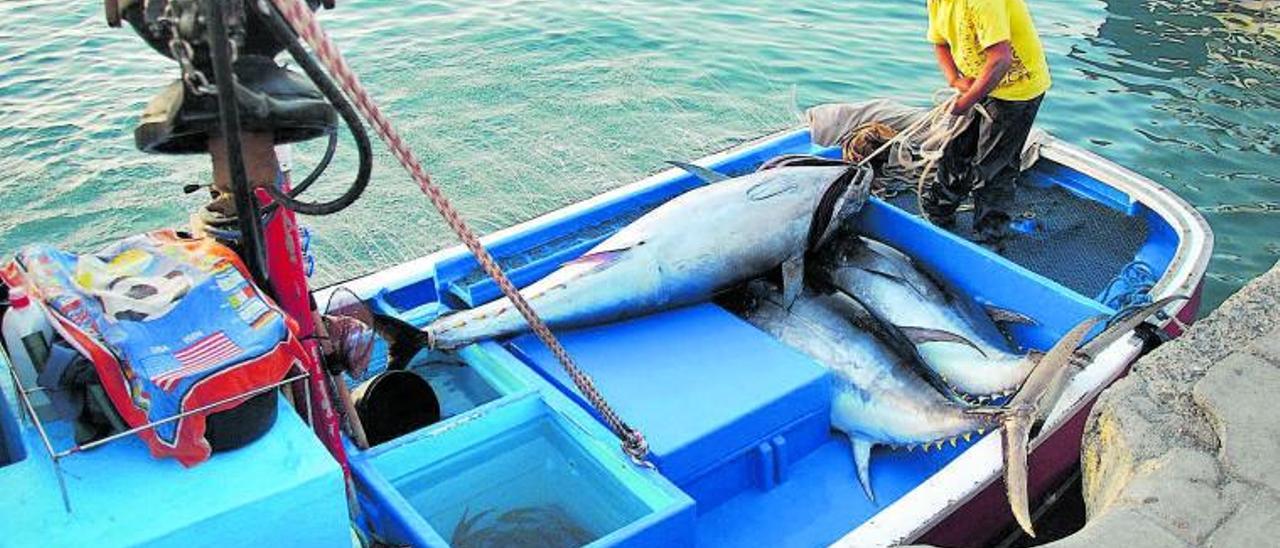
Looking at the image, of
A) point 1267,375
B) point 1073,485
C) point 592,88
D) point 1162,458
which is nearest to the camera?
point 1162,458

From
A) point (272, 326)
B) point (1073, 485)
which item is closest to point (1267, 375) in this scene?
point (1073, 485)

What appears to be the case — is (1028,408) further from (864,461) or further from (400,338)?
(400,338)

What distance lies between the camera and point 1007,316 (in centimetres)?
513

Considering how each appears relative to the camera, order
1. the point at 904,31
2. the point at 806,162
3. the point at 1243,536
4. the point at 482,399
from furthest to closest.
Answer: the point at 904,31 < the point at 806,162 < the point at 482,399 < the point at 1243,536

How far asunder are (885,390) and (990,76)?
2118 mm

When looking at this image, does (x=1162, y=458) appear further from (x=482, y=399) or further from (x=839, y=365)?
(x=482, y=399)

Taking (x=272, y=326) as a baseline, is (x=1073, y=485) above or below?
below

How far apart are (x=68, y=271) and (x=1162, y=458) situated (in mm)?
3046

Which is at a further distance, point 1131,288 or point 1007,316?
point 1131,288

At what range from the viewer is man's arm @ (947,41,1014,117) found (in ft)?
18.6

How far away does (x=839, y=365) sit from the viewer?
15.4 feet

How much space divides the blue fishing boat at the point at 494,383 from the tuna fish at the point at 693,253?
0.05 m

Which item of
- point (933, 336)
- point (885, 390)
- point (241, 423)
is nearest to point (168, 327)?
point (241, 423)

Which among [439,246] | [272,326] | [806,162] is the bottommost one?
[439,246]
